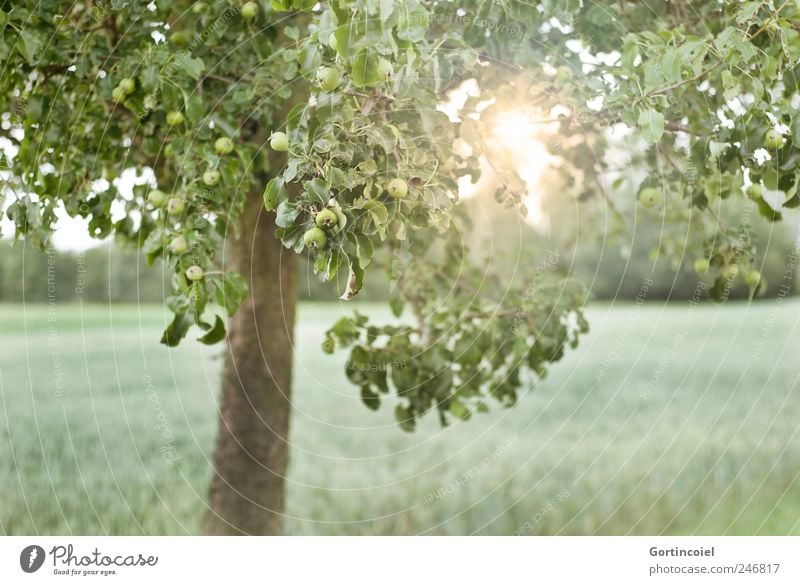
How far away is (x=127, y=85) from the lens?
5.05 feet

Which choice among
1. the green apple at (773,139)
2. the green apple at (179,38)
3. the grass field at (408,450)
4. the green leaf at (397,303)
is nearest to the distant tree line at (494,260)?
the green leaf at (397,303)

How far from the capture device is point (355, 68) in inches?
43.1

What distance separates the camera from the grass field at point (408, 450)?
335 cm

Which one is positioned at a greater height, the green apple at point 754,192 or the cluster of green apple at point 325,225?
the green apple at point 754,192

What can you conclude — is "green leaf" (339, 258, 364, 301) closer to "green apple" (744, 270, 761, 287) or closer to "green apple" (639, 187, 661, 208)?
"green apple" (639, 187, 661, 208)

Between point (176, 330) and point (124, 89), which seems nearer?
point (176, 330)

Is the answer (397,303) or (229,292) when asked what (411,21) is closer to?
(229,292)

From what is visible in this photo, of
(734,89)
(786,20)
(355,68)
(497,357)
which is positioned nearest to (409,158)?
(355,68)

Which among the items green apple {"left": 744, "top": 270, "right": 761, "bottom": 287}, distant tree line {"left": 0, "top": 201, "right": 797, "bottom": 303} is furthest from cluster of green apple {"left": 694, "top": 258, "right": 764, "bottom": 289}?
distant tree line {"left": 0, "top": 201, "right": 797, "bottom": 303}

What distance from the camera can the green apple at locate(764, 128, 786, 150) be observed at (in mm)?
1350

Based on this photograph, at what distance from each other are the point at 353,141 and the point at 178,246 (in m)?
0.43

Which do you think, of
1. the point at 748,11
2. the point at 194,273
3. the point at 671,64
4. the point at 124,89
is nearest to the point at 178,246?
the point at 194,273

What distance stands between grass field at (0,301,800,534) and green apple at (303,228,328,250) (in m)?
1.79

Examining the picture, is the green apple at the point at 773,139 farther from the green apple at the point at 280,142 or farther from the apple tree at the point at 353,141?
the green apple at the point at 280,142
